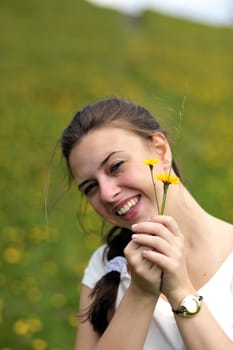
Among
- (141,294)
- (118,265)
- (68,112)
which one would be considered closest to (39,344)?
(118,265)

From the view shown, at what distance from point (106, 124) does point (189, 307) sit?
2.65 ft

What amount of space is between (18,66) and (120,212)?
12.5 meters

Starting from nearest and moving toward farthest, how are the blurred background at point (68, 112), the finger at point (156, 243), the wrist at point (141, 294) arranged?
the finger at point (156, 243)
the wrist at point (141, 294)
the blurred background at point (68, 112)

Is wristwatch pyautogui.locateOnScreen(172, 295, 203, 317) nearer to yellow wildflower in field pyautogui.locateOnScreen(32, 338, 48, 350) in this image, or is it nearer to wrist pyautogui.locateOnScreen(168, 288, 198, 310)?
wrist pyautogui.locateOnScreen(168, 288, 198, 310)

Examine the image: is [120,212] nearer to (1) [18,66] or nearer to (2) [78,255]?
(2) [78,255]

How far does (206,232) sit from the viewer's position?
7.48 feet

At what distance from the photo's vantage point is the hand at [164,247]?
178 centimetres

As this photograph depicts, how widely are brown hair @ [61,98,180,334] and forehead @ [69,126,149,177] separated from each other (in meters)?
0.03

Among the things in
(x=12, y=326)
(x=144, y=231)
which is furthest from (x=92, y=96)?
(x=144, y=231)

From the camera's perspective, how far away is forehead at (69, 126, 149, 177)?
2.24m

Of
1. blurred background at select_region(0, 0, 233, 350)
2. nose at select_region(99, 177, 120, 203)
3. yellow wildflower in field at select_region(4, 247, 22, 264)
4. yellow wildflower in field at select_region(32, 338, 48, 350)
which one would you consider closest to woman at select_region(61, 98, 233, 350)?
nose at select_region(99, 177, 120, 203)

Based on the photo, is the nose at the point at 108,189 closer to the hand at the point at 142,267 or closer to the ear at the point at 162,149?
the ear at the point at 162,149

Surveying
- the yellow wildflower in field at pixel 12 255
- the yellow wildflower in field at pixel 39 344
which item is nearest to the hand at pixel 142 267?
the yellow wildflower in field at pixel 39 344

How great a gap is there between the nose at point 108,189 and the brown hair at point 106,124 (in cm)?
21
